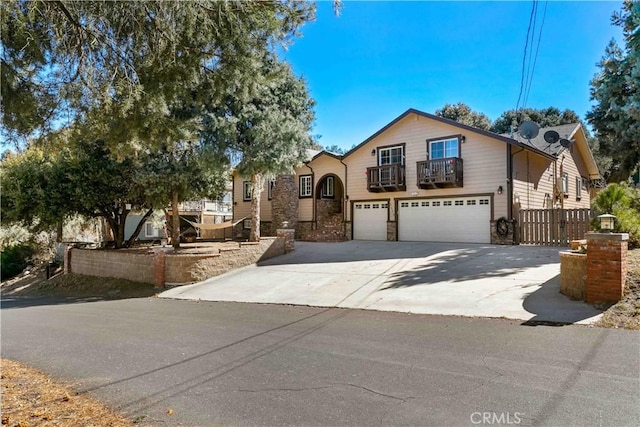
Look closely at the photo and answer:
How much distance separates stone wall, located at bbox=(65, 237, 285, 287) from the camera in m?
12.8

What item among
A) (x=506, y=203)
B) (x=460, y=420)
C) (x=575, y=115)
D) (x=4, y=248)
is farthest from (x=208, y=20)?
(x=575, y=115)

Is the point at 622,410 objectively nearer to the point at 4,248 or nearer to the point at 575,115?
the point at 4,248

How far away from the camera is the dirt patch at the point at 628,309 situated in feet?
18.8

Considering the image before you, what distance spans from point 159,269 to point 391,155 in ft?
39.7

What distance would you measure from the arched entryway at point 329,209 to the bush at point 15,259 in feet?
49.5

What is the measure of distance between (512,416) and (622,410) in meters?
0.92

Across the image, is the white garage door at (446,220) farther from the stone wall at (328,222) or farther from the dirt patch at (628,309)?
the dirt patch at (628,309)

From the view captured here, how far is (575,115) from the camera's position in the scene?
36.9m

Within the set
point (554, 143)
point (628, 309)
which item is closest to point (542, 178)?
point (554, 143)

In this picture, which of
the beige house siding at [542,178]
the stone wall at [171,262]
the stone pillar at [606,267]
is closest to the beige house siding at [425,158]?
the beige house siding at [542,178]

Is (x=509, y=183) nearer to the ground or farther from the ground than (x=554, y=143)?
nearer to the ground

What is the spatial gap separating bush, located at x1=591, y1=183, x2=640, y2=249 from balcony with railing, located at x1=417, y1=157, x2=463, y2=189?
7.26 metres

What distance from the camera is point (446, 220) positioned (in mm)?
17844

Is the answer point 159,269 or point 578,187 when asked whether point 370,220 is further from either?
point 578,187
